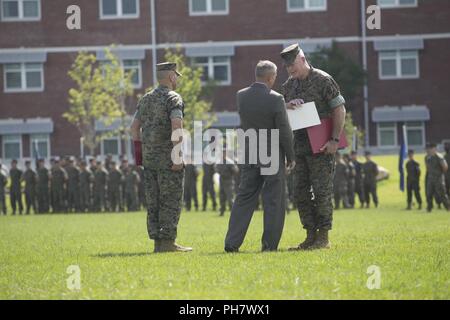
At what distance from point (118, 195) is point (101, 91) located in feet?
41.6

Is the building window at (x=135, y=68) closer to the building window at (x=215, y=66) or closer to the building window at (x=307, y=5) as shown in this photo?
the building window at (x=215, y=66)

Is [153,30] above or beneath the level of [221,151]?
above

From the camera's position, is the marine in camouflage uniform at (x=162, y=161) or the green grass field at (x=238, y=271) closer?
the green grass field at (x=238, y=271)

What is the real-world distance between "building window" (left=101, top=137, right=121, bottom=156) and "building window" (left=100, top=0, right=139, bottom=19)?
645cm

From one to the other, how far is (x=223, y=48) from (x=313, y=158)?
40.2 metres

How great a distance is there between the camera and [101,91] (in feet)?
151

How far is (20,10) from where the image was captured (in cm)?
5166

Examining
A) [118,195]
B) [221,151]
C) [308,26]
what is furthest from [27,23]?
[221,151]

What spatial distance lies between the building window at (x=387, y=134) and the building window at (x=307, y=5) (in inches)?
268

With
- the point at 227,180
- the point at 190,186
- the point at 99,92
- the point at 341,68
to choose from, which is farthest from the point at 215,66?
the point at 227,180

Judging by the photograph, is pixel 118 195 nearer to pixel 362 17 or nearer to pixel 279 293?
pixel 362 17

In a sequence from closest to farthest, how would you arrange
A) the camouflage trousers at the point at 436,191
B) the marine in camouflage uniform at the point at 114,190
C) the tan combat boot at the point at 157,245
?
the tan combat boot at the point at 157,245, the camouflage trousers at the point at 436,191, the marine in camouflage uniform at the point at 114,190

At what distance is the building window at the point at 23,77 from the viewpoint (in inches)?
2042

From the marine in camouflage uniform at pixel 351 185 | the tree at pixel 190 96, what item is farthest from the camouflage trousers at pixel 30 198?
the marine in camouflage uniform at pixel 351 185
